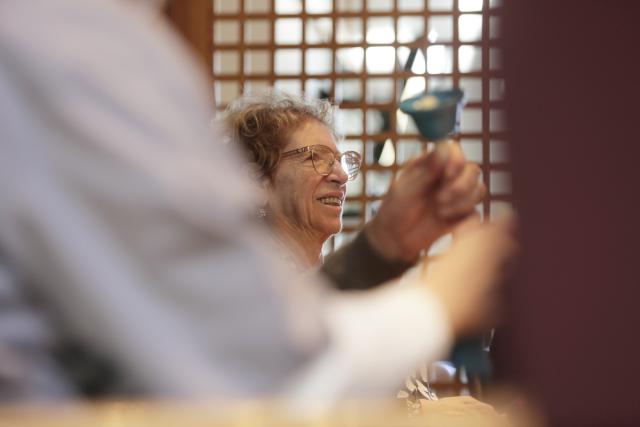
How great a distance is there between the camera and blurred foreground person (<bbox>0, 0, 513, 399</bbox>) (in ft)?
2.03

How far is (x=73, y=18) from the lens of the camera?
2.17 feet

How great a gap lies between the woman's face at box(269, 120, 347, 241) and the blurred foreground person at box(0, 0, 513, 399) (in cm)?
168

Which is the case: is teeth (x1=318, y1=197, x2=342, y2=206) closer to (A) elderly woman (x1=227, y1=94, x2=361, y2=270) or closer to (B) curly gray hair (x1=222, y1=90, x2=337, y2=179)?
(A) elderly woman (x1=227, y1=94, x2=361, y2=270)

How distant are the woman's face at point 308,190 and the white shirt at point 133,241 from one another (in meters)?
1.68

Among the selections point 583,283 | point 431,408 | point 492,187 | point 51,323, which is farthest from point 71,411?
point 492,187

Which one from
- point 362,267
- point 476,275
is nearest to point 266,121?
point 362,267

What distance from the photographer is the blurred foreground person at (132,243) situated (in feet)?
2.03

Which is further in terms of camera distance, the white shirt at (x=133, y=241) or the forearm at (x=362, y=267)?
the forearm at (x=362, y=267)

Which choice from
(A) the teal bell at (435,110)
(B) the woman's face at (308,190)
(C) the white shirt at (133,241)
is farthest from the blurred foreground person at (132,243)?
(B) the woman's face at (308,190)

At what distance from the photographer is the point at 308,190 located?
2.39 meters

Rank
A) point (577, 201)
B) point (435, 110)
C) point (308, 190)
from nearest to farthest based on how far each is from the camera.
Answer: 1. point (577, 201)
2. point (435, 110)
3. point (308, 190)

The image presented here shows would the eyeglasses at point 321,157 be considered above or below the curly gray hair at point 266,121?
below

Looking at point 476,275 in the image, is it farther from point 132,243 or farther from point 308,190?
point 308,190

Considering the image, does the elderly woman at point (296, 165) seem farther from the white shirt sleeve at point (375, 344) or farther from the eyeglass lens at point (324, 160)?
the white shirt sleeve at point (375, 344)
